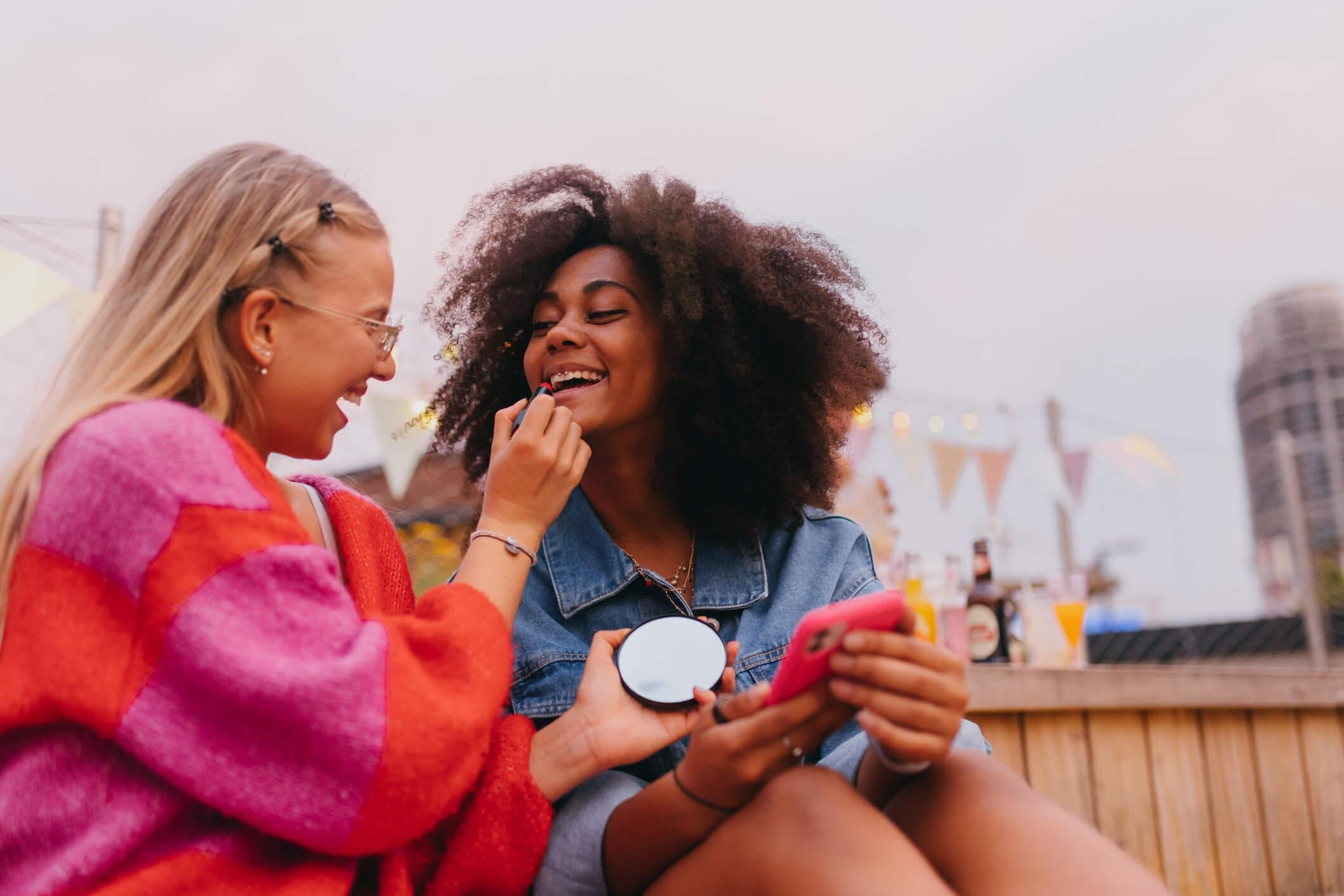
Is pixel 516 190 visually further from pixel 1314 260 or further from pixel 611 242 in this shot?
pixel 1314 260

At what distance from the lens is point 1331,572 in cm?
1399

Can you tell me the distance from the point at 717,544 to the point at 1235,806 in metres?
1.99

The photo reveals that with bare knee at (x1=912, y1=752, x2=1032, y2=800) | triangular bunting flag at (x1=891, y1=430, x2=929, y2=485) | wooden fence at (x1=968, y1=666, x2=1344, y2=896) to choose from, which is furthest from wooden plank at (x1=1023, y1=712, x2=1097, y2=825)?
triangular bunting flag at (x1=891, y1=430, x2=929, y2=485)

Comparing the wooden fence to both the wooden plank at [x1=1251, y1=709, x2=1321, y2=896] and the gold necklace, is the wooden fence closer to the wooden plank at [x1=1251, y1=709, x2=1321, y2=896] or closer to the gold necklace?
the wooden plank at [x1=1251, y1=709, x2=1321, y2=896]

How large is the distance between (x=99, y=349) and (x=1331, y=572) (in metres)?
16.4

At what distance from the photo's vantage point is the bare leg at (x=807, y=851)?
104 centimetres

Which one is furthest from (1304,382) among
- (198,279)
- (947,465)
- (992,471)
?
(198,279)

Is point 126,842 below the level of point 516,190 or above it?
below

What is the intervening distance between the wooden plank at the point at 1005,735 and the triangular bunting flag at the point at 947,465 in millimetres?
3192

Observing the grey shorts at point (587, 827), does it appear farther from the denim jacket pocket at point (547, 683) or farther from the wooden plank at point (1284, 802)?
the wooden plank at point (1284, 802)

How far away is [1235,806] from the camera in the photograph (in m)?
2.83

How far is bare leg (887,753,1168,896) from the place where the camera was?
101 cm

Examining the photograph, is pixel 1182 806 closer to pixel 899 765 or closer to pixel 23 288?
pixel 899 765

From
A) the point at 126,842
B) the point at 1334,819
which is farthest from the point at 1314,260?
the point at 126,842
